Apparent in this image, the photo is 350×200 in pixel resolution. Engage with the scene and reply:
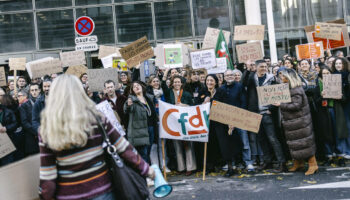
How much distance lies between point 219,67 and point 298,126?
Answer: 3232mm

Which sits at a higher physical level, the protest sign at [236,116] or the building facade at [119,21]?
the building facade at [119,21]

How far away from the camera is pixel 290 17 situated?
17.0 m

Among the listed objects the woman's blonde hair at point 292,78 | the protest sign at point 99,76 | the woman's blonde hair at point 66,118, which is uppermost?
the protest sign at point 99,76

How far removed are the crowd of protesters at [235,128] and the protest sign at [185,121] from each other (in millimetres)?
205

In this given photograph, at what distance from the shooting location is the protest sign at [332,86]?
7.33 metres

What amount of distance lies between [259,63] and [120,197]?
533 centimetres

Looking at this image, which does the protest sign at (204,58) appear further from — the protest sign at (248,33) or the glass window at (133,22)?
the glass window at (133,22)

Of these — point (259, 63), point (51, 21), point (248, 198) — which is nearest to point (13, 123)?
point (248, 198)

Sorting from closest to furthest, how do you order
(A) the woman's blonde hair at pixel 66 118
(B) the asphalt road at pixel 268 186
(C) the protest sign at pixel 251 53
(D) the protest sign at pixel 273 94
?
(A) the woman's blonde hair at pixel 66 118, (B) the asphalt road at pixel 268 186, (D) the protest sign at pixel 273 94, (C) the protest sign at pixel 251 53

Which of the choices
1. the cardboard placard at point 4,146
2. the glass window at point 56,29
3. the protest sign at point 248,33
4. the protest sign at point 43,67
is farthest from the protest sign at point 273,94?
the glass window at point 56,29

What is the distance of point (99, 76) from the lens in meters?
7.49

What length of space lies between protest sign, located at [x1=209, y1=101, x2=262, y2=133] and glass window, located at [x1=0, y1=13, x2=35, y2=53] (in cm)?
1189

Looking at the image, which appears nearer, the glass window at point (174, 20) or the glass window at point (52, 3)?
the glass window at point (174, 20)

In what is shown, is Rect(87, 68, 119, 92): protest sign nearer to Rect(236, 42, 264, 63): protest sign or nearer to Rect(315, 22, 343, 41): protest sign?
Rect(236, 42, 264, 63): protest sign
